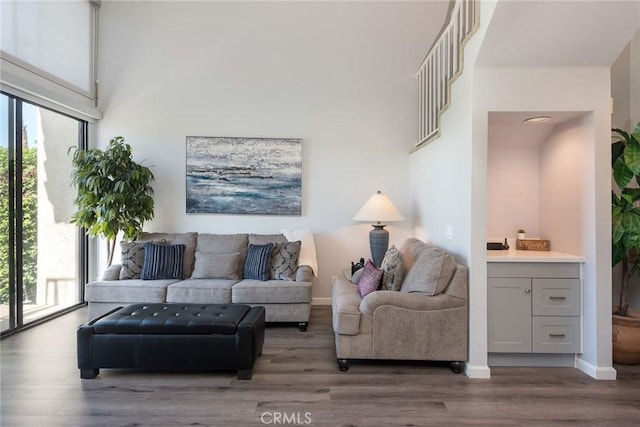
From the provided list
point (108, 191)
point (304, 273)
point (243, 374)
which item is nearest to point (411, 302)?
point (243, 374)

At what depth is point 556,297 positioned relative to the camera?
2.72 meters

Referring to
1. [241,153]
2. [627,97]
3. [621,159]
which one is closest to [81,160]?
[241,153]

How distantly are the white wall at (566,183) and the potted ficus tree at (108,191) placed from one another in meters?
4.34

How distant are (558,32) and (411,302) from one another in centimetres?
214

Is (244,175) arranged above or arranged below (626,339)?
above

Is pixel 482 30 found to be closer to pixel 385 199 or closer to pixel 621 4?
pixel 621 4

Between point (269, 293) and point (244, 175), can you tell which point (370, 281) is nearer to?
point (269, 293)

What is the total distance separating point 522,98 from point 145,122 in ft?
14.2

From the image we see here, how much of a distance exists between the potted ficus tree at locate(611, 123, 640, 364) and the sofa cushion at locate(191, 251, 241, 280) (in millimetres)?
3541

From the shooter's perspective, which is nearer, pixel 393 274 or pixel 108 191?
pixel 393 274

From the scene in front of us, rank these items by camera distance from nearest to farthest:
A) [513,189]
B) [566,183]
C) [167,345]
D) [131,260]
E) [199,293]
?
1. [167,345]
2. [566,183]
3. [513,189]
4. [199,293]
5. [131,260]

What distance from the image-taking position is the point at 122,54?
4.55 metres

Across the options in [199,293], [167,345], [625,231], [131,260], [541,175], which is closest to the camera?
[167,345]

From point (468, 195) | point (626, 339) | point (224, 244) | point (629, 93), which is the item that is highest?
point (629, 93)
